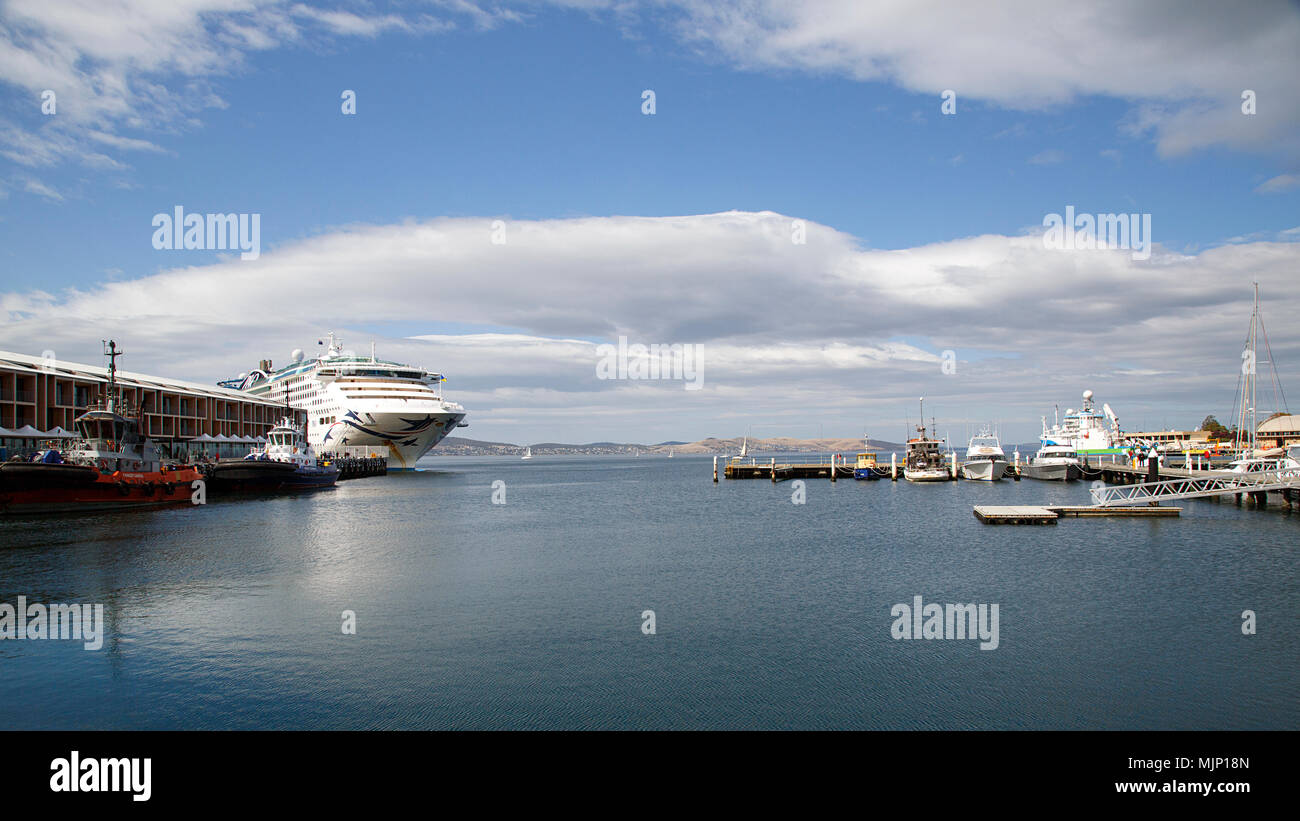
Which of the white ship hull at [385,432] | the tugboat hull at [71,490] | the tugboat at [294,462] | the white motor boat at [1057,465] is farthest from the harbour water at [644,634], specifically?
the white ship hull at [385,432]

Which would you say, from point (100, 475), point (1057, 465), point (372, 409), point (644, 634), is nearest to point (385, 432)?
point (372, 409)

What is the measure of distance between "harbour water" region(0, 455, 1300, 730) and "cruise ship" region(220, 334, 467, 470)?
52745 millimetres

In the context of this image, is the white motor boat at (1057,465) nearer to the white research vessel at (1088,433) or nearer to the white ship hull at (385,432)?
the white research vessel at (1088,433)

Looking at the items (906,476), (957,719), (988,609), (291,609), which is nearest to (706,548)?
(988,609)

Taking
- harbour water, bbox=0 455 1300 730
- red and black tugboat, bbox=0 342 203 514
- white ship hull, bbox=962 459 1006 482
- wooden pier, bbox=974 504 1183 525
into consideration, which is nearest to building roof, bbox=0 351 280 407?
red and black tugboat, bbox=0 342 203 514

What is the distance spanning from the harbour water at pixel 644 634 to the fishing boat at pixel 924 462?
39.4m

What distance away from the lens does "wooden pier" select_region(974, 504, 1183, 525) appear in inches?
1534

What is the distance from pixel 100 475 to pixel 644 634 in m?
41.5

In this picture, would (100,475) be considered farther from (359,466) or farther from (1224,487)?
(1224,487)

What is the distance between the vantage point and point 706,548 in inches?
1268

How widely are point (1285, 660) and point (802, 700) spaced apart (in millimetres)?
10385

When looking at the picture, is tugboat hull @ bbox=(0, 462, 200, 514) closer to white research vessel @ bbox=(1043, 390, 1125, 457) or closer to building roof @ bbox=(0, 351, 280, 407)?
building roof @ bbox=(0, 351, 280, 407)

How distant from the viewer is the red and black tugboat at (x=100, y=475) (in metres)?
40.7

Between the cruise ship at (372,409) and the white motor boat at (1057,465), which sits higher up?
the cruise ship at (372,409)
